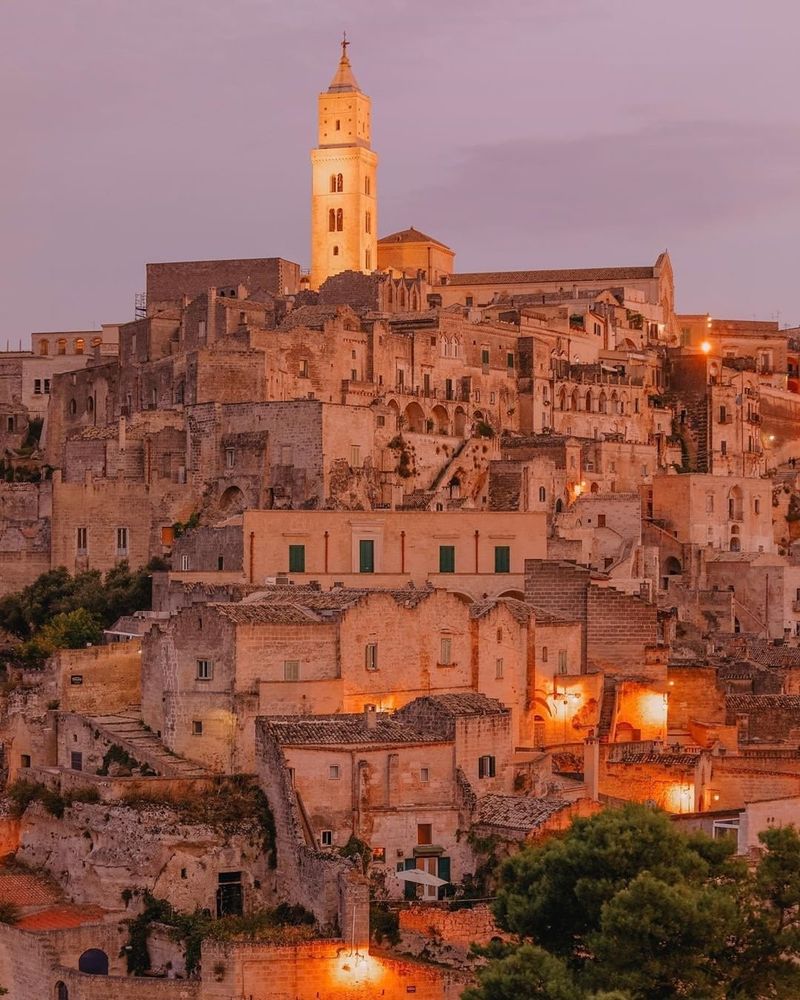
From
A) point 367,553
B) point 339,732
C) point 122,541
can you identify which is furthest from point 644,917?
point 122,541

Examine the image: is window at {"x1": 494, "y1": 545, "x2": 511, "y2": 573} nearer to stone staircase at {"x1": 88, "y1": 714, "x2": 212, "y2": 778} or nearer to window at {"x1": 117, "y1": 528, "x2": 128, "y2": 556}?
window at {"x1": 117, "y1": 528, "x2": 128, "y2": 556}

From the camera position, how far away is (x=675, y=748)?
42500 mm

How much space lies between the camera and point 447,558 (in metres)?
50.1

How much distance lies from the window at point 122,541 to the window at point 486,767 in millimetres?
18869

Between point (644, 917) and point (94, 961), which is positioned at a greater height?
point (644, 917)

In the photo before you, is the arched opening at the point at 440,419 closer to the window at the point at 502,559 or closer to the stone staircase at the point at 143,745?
the window at the point at 502,559

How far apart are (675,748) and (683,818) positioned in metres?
4.86

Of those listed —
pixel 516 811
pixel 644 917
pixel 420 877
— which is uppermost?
pixel 516 811

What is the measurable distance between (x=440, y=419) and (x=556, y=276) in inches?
904

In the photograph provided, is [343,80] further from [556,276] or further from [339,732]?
[339,732]

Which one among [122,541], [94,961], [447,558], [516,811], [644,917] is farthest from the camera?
[122,541]

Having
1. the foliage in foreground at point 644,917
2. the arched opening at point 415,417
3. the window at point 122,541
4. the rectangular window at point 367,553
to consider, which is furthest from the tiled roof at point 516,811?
the arched opening at point 415,417

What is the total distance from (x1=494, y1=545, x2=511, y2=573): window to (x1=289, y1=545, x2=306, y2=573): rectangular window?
4870 millimetres

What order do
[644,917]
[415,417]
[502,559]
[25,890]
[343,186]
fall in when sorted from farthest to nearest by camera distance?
[343,186] < [415,417] < [502,559] < [25,890] < [644,917]
